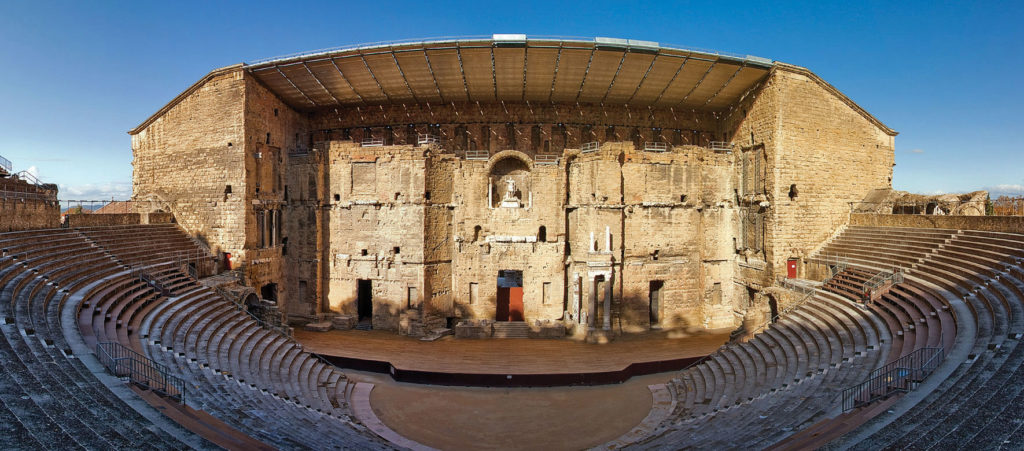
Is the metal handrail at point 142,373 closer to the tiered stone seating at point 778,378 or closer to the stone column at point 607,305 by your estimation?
the tiered stone seating at point 778,378

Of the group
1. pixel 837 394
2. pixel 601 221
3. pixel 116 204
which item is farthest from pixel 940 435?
pixel 116 204

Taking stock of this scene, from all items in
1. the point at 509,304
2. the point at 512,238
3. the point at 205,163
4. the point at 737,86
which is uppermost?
the point at 737,86

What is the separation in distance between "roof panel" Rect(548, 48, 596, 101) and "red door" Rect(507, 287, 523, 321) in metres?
12.3

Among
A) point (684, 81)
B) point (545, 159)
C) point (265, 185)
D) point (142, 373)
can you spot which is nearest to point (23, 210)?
point (265, 185)

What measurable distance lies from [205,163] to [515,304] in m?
18.3

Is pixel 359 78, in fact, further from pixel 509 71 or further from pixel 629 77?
pixel 629 77

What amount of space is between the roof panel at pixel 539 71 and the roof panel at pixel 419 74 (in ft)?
18.3

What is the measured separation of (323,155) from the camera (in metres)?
26.6

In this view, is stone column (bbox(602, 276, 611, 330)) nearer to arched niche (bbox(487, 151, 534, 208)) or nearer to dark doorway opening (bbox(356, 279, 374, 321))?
arched niche (bbox(487, 151, 534, 208))

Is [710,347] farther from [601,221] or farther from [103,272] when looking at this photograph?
[103,272]

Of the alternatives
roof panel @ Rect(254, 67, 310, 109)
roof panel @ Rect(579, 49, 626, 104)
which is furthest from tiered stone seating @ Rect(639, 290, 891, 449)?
roof panel @ Rect(254, 67, 310, 109)

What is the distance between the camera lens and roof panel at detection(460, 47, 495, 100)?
1002 inches

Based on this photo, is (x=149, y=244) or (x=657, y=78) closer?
(x=149, y=244)

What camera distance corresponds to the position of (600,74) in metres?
27.3
